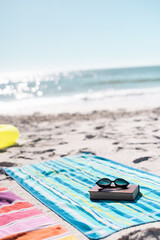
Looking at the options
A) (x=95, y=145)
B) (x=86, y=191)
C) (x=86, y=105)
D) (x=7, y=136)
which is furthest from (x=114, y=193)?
(x=86, y=105)

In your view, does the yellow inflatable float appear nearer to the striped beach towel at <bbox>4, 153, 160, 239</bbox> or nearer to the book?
the striped beach towel at <bbox>4, 153, 160, 239</bbox>

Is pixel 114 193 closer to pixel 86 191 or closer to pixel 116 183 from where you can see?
pixel 116 183

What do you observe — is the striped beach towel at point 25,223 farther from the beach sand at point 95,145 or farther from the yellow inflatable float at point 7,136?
the yellow inflatable float at point 7,136

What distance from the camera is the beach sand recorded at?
2439 mm

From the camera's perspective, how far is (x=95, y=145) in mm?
4383

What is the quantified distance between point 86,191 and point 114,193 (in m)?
0.37

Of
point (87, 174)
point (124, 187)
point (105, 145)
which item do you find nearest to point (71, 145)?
point (105, 145)

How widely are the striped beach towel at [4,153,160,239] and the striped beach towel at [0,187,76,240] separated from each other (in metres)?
0.13

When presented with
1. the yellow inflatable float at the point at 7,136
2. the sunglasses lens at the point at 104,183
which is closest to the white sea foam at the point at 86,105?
the yellow inflatable float at the point at 7,136

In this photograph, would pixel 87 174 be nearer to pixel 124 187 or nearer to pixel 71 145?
pixel 124 187

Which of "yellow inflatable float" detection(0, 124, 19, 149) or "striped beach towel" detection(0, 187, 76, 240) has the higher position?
"yellow inflatable float" detection(0, 124, 19, 149)

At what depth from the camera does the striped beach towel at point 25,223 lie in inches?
76.9

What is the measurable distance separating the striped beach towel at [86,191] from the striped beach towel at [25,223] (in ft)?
0.43

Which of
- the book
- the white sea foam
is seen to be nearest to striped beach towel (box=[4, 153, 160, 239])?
the book
